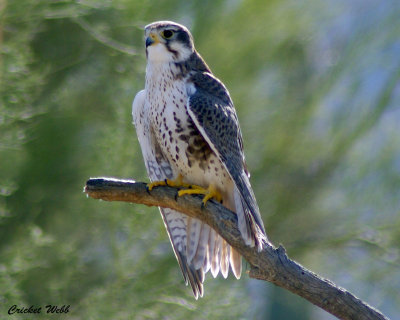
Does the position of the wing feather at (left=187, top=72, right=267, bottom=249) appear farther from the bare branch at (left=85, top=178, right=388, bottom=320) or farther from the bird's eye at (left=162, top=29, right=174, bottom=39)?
the bird's eye at (left=162, top=29, right=174, bottom=39)

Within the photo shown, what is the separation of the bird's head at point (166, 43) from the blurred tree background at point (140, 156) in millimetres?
1087

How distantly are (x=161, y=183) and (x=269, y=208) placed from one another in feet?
5.28

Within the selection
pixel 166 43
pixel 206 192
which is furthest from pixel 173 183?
pixel 166 43

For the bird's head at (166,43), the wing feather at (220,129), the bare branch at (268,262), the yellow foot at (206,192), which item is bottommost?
the bare branch at (268,262)

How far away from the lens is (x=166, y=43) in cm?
340

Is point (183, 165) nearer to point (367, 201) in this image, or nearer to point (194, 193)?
point (194, 193)

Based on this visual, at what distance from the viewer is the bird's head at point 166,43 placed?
338 cm

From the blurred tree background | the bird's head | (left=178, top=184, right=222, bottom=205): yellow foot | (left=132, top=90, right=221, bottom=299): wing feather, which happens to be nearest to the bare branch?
(left=178, top=184, right=222, bottom=205): yellow foot

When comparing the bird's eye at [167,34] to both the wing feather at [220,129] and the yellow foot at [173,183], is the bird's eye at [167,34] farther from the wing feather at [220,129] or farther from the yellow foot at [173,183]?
the yellow foot at [173,183]

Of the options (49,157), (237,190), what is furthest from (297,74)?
(237,190)

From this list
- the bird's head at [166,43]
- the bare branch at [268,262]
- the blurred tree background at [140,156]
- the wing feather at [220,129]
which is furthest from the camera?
the blurred tree background at [140,156]

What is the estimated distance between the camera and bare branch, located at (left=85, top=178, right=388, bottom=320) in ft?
8.64

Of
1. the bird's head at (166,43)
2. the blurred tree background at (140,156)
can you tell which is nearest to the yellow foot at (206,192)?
the bird's head at (166,43)

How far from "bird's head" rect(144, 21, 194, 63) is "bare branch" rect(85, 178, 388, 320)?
0.63m
